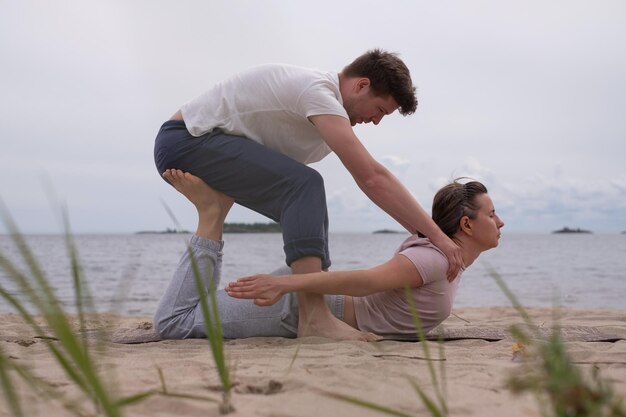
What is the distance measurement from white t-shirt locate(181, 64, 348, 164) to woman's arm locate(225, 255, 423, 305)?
0.69m

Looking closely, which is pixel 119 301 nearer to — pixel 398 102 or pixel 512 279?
pixel 398 102

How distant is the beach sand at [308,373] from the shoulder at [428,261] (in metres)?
0.30

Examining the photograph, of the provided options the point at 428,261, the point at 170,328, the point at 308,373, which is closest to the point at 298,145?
the point at 428,261

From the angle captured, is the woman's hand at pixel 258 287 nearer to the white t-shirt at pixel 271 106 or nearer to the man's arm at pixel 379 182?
the man's arm at pixel 379 182

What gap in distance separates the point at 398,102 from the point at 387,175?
0.40 metres

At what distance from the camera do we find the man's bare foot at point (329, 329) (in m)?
2.71

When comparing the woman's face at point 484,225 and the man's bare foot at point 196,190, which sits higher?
the man's bare foot at point 196,190

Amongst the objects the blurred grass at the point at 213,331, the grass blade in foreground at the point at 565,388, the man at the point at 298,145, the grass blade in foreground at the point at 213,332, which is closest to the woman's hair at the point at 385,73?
the man at the point at 298,145

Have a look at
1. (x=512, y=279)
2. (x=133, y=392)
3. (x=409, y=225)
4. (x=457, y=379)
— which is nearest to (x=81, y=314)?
(x=133, y=392)

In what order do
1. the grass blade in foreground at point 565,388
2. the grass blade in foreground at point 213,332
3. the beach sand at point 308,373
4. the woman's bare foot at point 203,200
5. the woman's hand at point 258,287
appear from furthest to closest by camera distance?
the woman's bare foot at point 203,200 < the woman's hand at point 258,287 < the beach sand at point 308,373 < the grass blade in foreground at point 213,332 < the grass blade in foreground at point 565,388

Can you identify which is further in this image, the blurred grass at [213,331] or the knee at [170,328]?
the knee at [170,328]

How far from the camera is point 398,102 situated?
9.62 ft

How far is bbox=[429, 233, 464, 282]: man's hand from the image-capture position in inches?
107

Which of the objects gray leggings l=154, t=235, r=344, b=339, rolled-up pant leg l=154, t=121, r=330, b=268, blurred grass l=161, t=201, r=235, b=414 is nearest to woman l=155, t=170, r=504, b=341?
gray leggings l=154, t=235, r=344, b=339
